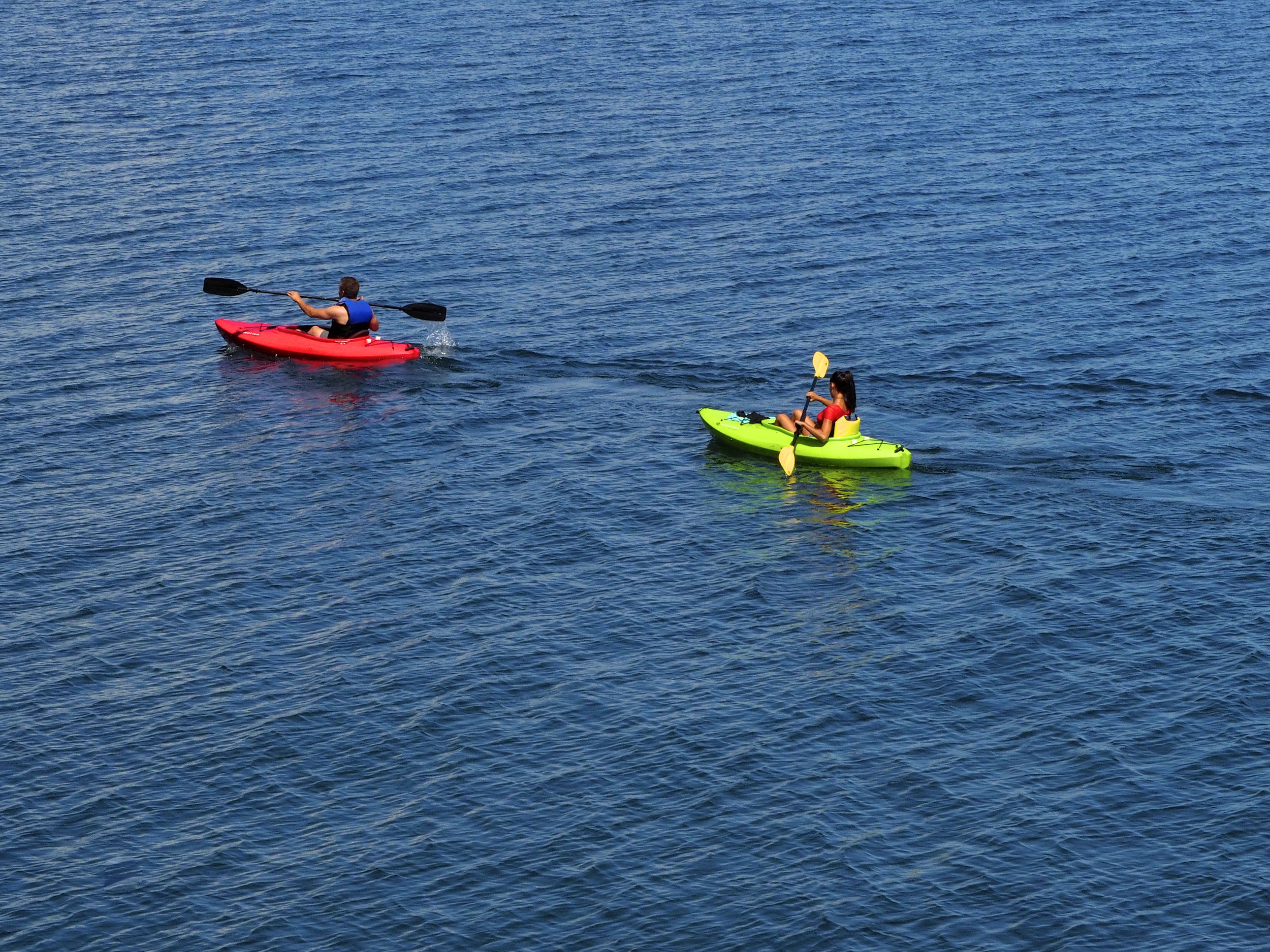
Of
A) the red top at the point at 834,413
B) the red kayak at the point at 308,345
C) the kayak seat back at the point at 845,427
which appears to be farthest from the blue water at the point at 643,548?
the red top at the point at 834,413

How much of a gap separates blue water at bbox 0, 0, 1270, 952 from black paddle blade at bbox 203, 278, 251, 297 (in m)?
1.48

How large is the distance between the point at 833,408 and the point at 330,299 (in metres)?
12.9

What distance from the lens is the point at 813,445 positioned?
2933cm

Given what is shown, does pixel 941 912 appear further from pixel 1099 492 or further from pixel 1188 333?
pixel 1188 333

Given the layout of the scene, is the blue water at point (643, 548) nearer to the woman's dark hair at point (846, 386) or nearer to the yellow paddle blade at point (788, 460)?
the yellow paddle blade at point (788, 460)

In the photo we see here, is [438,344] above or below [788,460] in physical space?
above

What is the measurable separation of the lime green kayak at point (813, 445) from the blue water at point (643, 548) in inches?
14.5

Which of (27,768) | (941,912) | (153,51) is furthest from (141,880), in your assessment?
(153,51)

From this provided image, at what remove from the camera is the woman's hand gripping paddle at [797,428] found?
28.7m

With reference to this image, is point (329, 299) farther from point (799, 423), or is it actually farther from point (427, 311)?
point (799, 423)

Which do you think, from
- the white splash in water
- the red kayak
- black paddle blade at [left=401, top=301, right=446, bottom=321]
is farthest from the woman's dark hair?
the red kayak

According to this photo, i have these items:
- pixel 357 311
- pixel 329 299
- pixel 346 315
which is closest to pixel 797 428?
pixel 357 311

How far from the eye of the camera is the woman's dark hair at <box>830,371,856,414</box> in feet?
94.8

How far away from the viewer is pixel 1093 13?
227ft
